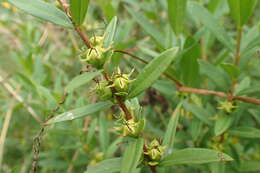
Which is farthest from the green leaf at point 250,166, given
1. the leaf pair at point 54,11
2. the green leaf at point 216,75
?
the leaf pair at point 54,11

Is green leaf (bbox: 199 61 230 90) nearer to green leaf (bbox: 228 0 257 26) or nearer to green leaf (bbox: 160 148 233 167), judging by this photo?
green leaf (bbox: 228 0 257 26)

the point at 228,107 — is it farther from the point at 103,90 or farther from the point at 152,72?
the point at 103,90

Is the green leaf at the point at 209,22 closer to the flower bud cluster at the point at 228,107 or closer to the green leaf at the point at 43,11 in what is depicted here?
the flower bud cluster at the point at 228,107

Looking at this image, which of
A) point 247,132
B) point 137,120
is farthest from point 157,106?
point 137,120

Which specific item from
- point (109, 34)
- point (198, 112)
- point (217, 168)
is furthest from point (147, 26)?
point (217, 168)

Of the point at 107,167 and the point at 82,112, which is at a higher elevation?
the point at 82,112

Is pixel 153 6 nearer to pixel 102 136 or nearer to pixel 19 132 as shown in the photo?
pixel 102 136

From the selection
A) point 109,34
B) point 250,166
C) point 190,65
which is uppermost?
point 109,34
